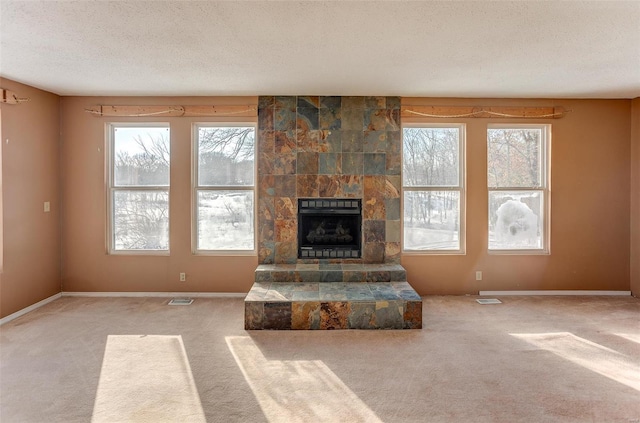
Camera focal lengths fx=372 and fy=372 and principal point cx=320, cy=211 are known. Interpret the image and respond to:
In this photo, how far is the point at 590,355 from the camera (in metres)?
3.10

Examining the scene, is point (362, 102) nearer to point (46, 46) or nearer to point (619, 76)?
point (619, 76)

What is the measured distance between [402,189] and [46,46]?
3949 mm

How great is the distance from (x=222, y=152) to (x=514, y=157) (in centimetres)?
387

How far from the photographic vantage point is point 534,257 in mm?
4898

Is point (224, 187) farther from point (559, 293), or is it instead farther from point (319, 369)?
point (559, 293)

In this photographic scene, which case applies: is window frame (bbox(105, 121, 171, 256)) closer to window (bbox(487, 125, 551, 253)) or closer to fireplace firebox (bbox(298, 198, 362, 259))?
fireplace firebox (bbox(298, 198, 362, 259))

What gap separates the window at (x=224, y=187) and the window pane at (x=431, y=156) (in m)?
2.05

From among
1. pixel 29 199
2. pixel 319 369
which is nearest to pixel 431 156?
pixel 319 369

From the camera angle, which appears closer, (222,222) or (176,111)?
(176,111)

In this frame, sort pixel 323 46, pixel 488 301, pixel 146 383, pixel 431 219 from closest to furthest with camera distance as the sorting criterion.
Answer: pixel 146 383
pixel 323 46
pixel 488 301
pixel 431 219

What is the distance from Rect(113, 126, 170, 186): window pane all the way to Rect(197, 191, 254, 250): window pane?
2.14 feet

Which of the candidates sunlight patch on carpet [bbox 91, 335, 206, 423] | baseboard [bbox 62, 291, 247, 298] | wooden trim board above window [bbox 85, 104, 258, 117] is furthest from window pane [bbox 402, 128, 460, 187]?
sunlight patch on carpet [bbox 91, 335, 206, 423]

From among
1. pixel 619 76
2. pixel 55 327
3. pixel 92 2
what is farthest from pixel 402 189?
pixel 55 327

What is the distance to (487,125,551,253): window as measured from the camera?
493 centimetres
